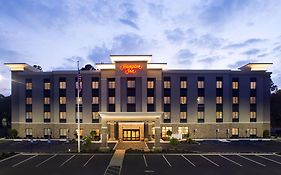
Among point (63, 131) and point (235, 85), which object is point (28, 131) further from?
point (235, 85)

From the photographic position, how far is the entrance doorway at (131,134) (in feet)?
231

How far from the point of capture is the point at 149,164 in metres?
38.6

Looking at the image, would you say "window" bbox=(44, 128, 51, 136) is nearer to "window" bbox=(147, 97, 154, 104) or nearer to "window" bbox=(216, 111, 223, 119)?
"window" bbox=(147, 97, 154, 104)

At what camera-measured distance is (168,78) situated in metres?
72.4

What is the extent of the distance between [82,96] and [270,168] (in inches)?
1849

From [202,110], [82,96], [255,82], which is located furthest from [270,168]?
[82,96]

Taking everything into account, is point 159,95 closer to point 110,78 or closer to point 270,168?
point 110,78

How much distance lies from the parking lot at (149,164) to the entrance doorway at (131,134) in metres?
23.8

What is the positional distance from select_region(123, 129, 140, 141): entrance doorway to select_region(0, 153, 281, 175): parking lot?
23.8 metres

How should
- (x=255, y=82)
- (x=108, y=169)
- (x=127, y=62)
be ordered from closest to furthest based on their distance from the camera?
(x=108, y=169) < (x=127, y=62) < (x=255, y=82)

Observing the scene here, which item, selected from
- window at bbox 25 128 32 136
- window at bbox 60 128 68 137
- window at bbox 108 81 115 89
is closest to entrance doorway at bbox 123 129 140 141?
window at bbox 108 81 115 89

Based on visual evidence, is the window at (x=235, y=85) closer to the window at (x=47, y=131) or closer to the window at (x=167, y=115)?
the window at (x=167, y=115)

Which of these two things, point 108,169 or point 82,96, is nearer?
point 108,169

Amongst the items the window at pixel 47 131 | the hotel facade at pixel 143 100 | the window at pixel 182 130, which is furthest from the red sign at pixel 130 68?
the window at pixel 47 131
